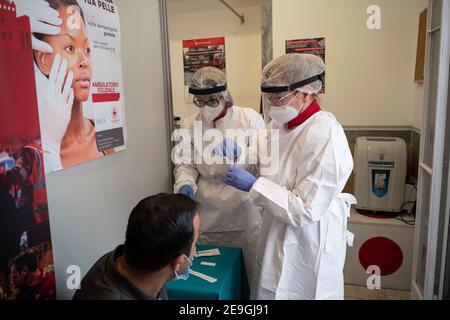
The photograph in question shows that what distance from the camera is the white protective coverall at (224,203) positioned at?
5.95 feet

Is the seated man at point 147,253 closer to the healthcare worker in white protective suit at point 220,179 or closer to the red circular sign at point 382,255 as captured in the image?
the healthcare worker in white protective suit at point 220,179

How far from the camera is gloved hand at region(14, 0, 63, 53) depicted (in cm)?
99

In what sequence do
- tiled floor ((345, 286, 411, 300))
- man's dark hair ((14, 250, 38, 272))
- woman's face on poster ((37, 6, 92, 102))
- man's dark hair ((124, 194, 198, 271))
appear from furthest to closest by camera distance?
tiled floor ((345, 286, 411, 300)), woman's face on poster ((37, 6, 92, 102)), man's dark hair ((14, 250, 38, 272)), man's dark hair ((124, 194, 198, 271))

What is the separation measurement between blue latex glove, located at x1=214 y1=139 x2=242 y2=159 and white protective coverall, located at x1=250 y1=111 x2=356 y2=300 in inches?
11.1

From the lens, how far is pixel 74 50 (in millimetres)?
1207

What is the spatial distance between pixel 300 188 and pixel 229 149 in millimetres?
488

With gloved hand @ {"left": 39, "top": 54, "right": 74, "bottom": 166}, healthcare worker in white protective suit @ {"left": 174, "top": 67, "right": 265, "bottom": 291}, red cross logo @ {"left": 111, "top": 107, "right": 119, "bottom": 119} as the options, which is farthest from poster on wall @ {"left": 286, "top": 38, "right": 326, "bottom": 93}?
gloved hand @ {"left": 39, "top": 54, "right": 74, "bottom": 166}

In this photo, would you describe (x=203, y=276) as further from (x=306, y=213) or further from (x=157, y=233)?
(x=157, y=233)

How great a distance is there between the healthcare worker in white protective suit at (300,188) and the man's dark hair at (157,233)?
483mm

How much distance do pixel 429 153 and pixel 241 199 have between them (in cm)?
102

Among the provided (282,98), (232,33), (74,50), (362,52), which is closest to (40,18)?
(74,50)

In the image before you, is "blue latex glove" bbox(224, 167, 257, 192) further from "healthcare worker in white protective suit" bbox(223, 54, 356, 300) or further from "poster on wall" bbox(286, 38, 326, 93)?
"poster on wall" bbox(286, 38, 326, 93)

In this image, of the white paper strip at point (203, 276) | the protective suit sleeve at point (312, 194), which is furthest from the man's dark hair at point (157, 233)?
the white paper strip at point (203, 276)
